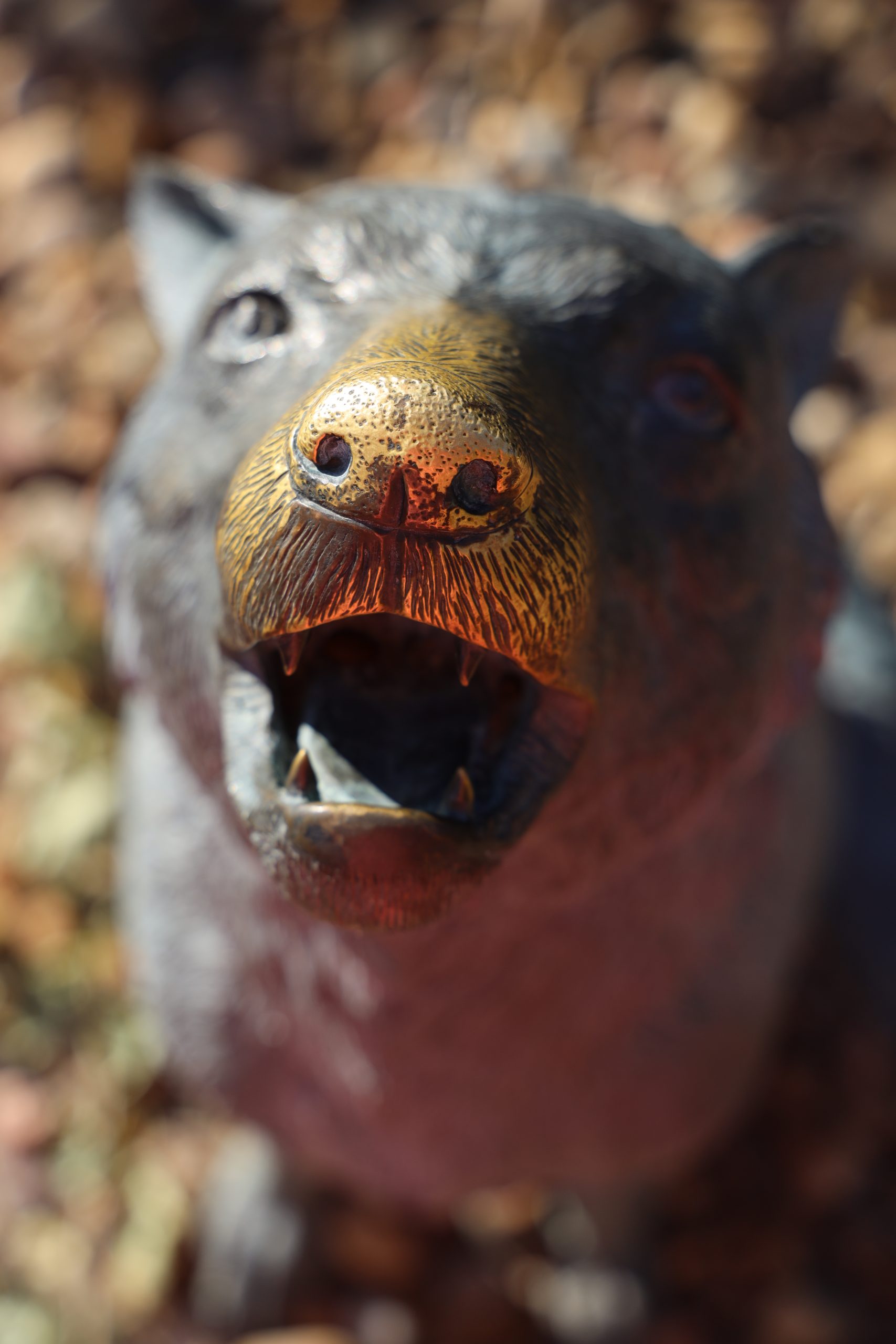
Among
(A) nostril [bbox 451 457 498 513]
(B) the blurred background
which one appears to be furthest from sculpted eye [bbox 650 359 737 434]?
(B) the blurred background

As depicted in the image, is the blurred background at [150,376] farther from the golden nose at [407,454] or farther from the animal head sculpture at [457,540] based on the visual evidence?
the golden nose at [407,454]

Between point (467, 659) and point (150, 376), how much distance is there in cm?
203

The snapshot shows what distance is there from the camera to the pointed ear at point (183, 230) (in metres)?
1.29

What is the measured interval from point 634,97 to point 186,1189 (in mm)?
2264

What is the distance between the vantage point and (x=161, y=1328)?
6.14 feet

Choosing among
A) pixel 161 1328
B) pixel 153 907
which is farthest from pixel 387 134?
pixel 161 1328

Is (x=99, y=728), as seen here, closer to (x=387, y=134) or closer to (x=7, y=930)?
(x=7, y=930)

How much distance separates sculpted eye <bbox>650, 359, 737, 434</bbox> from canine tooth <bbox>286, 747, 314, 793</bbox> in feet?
1.28

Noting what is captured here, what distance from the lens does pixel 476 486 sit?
0.74 metres

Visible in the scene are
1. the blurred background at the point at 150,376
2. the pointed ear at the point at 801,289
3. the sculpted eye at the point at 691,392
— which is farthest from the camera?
the blurred background at the point at 150,376

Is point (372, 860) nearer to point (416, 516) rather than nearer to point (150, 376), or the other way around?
point (416, 516)

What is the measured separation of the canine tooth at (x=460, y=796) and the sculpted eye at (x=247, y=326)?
1.22 feet

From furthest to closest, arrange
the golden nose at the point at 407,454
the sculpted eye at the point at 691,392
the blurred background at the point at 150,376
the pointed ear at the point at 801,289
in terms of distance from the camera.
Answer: the blurred background at the point at 150,376
the pointed ear at the point at 801,289
the sculpted eye at the point at 691,392
the golden nose at the point at 407,454

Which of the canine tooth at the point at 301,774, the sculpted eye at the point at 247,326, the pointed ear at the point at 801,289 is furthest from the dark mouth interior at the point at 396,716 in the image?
the pointed ear at the point at 801,289
